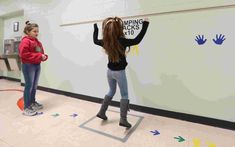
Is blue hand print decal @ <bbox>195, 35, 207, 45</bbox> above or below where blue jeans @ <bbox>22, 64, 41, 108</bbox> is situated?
above

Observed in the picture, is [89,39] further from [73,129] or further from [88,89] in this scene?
[73,129]

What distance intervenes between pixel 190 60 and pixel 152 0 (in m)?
0.91

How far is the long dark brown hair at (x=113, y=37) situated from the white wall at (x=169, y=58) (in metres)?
0.64

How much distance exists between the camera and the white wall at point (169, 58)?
1.79 m

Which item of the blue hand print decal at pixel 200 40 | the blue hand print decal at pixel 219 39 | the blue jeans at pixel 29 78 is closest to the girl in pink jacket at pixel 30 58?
the blue jeans at pixel 29 78

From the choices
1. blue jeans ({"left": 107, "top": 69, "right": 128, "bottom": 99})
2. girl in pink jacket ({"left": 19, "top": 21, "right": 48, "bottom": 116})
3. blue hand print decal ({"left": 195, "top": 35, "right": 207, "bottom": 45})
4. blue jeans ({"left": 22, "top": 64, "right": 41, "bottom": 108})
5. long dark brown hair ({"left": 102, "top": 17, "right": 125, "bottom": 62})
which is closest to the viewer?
long dark brown hair ({"left": 102, "top": 17, "right": 125, "bottom": 62})

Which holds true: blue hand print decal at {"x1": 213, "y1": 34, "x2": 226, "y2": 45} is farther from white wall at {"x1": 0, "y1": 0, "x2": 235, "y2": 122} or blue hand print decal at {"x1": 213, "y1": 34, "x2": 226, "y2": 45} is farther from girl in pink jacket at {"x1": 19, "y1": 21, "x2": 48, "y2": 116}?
girl in pink jacket at {"x1": 19, "y1": 21, "x2": 48, "y2": 116}

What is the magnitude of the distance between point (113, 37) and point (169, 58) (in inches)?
32.8

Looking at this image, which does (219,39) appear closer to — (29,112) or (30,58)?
(30,58)

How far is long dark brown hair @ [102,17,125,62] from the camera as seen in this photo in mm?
1626

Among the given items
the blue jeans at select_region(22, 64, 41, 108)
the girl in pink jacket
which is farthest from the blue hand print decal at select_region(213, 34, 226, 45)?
the blue jeans at select_region(22, 64, 41, 108)

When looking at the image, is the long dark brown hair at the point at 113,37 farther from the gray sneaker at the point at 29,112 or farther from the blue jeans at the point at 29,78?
the gray sneaker at the point at 29,112

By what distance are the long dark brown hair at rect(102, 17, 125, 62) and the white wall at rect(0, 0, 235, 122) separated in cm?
64

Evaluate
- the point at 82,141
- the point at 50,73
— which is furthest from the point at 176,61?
the point at 50,73
